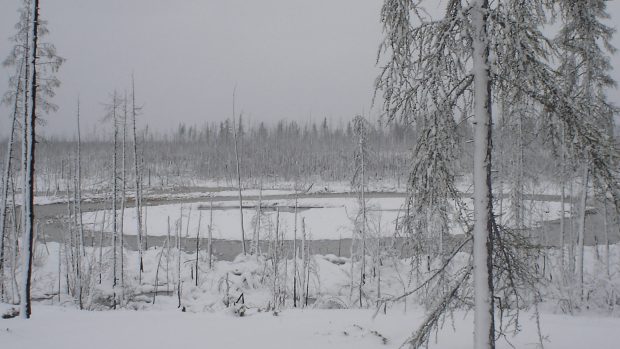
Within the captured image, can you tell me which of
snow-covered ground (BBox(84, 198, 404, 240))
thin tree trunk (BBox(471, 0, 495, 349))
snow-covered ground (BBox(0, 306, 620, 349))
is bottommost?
snow-covered ground (BBox(84, 198, 404, 240))

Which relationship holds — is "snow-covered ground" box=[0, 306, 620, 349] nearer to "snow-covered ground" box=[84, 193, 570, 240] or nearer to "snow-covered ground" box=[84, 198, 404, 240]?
"snow-covered ground" box=[84, 193, 570, 240]

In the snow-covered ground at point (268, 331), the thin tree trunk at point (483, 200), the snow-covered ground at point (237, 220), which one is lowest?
the snow-covered ground at point (237, 220)

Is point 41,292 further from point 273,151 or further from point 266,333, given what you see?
point 273,151

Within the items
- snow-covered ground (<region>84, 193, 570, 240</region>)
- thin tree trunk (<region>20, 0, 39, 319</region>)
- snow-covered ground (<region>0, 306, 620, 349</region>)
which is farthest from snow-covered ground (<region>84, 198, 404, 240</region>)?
snow-covered ground (<region>0, 306, 620, 349</region>)

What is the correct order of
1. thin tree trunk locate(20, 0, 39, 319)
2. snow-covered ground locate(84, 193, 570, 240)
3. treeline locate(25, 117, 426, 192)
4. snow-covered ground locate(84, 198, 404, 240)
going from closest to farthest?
1. thin tree trunk locate(20, 0, 39, 319)
2. snow-covered ground locate(84, 193, 570, 240)
3. snow-covered ground locate(84, 198, 404, 240)
4. treeline locate(25, 117, 426, 192)

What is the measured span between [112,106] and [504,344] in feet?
64.1

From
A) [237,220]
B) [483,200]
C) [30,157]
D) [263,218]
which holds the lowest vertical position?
[237,220]

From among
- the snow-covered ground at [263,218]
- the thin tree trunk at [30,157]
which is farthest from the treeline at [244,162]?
the thin tree trunk at [30,157]

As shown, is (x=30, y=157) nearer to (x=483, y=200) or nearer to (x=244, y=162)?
(x=483, y=200)

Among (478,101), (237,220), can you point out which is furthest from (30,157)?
(237,220)

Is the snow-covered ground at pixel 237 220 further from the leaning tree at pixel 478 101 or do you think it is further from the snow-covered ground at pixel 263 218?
the leaning tree at pixel 478 101

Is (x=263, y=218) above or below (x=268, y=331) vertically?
above

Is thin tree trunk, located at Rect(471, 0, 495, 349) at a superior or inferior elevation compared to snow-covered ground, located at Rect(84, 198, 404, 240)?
superior

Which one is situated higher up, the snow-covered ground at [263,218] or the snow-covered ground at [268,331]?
the snow-covered ground at [268,331]
